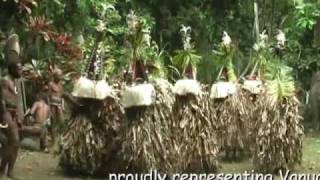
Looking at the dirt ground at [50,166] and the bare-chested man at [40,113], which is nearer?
the dirt ground at [50,166]

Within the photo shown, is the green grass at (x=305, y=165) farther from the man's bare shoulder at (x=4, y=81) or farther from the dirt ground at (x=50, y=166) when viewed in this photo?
the man's bare shoulder at (x=4, y=81)

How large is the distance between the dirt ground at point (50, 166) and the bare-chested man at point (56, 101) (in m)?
0.45

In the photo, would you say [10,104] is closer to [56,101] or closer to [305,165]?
[56,101]

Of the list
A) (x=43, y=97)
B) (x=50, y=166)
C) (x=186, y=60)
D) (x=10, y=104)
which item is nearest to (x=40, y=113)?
(x=43, y=97)

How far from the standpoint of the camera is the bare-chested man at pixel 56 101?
9266 millimetres

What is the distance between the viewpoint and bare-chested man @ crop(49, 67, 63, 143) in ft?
30.4

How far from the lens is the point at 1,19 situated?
764 cm

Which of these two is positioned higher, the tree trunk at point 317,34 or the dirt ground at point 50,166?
the tree trunk at point 317,34

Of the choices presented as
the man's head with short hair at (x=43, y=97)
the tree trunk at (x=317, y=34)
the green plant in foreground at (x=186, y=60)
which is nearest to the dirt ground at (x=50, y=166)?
the man's head with short hair at (x=43, y=97)

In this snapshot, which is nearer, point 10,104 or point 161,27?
point 10,104

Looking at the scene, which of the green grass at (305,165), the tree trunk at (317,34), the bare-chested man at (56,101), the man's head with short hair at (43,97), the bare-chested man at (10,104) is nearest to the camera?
the bare-chested man at (10,104)

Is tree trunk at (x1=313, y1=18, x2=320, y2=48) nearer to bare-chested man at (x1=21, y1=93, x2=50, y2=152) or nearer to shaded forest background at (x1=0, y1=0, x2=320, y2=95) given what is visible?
shaded forest background at (x1=0, y1=0, x2=320, y2=95)

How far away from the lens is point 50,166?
843 centimetres

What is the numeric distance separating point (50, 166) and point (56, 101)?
1262 mm
